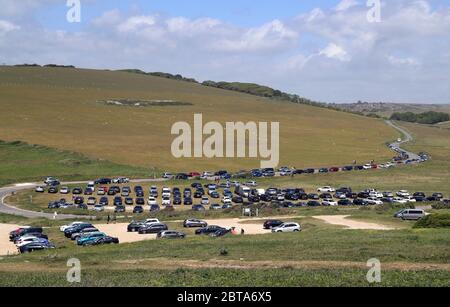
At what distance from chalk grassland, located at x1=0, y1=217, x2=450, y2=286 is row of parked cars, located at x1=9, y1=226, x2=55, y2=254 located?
185cm

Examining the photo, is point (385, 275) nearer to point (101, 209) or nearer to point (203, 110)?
point (101, 209)

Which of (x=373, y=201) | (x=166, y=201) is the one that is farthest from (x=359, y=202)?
(x=166, y=201)

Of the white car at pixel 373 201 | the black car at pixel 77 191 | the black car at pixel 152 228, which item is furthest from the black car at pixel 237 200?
the black car at pixel 152 228

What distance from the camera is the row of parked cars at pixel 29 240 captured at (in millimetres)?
37156

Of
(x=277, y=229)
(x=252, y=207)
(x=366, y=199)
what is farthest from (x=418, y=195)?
(x=277, y=229)

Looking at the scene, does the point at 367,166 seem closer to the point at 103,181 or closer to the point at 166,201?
the point at 103,181

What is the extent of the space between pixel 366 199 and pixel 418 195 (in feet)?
25.1

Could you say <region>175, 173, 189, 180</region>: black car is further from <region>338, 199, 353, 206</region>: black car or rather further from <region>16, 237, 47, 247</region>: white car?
<region>16, 237, 47, 247</region>: white car

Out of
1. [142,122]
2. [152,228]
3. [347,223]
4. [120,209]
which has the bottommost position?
[120,209]

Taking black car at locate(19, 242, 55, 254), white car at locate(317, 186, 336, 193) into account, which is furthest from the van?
white car at locate(317, 186, 336, 193)

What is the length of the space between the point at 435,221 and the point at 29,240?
25662 mm

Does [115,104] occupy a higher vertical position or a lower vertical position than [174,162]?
higher

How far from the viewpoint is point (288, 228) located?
44.4 meters

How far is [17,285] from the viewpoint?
1933 centimetres
